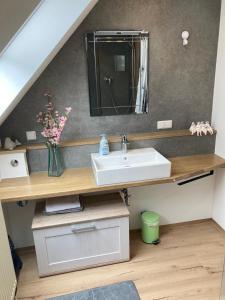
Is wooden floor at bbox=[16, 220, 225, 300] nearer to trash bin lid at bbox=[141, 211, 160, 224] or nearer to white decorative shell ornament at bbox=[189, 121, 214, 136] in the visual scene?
trash bin lid at bbox=[141, 211, 160, 224]

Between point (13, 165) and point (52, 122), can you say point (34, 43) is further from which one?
point (13, 165)

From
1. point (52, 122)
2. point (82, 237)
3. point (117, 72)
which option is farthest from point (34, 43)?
point (82, 237)

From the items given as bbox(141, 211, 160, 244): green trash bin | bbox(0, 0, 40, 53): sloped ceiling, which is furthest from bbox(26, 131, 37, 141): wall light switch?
bbox(0, 0, 40, 53): sloped ceiling

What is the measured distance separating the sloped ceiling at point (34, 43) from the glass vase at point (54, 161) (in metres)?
0.51

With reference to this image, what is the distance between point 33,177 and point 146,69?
1.39 m

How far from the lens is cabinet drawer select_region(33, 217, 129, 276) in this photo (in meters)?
2.09

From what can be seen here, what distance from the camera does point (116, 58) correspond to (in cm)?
225

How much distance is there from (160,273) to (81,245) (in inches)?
28.4

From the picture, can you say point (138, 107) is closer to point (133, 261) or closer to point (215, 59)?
point (215, 59)

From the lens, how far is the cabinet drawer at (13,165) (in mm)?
2133

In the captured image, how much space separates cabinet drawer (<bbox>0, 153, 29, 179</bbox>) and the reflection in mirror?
0.75m

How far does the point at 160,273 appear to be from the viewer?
7.23 feet

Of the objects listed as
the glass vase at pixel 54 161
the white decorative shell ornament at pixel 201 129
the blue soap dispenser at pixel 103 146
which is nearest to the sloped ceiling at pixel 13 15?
the glass vase at pixel 54 161

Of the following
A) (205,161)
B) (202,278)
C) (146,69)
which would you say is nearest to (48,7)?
(146,69)
